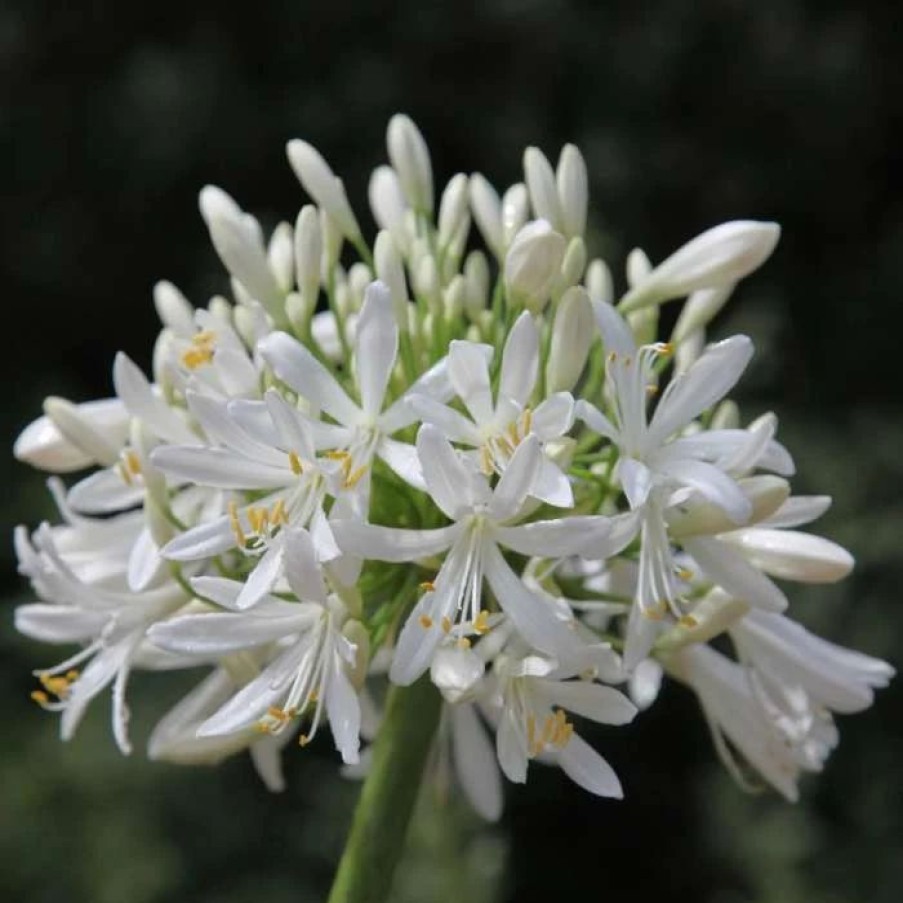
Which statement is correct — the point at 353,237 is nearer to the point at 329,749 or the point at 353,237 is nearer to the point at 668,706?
the point at 329,749

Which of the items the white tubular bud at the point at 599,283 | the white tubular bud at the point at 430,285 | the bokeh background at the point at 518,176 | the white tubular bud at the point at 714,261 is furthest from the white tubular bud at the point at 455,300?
the bokeh background at the point at 518,176

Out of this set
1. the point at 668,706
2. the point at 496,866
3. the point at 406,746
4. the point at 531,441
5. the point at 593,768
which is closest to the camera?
the point at 531,441

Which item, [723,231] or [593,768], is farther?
[723,231]

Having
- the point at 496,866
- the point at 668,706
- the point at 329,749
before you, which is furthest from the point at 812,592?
the point at 496,866

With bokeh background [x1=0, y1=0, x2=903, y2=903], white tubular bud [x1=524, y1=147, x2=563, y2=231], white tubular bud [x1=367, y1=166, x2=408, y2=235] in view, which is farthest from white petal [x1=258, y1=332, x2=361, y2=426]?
bokeh background [x1=0, y1=0, x2=903, y2=903]

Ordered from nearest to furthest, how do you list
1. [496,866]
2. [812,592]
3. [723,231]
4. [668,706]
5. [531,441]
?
1. [531,441]
2. [723,231]
3. [496,866]
4. [812,592]
5. [668,706]

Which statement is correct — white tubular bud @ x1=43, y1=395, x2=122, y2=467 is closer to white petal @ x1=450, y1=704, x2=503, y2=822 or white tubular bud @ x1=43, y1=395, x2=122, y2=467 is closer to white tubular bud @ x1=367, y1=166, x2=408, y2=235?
white tubular bud @ x1=367, y1=166, x2=408, y2=235

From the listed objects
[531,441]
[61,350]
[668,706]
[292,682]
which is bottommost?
[668,706]
